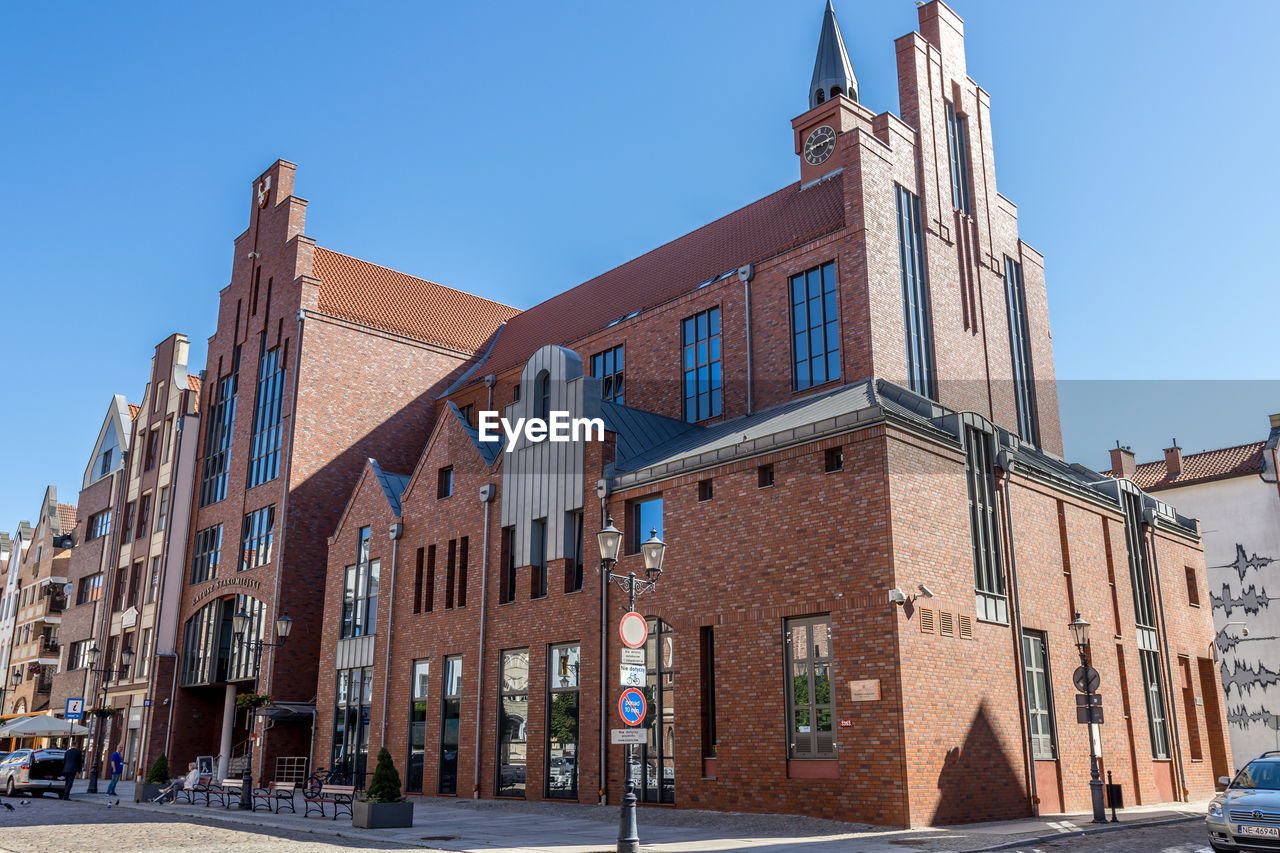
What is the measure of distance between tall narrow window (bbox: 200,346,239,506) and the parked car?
41.7ft

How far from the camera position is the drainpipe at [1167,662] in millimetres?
27719

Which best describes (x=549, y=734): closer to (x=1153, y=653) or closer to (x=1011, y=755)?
(x=1011, y=755)

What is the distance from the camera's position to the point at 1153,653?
28625 millimetres

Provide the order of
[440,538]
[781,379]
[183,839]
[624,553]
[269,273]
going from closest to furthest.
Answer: [183,839] → [624,553] → [781,379] → [440,538] → [269,273]

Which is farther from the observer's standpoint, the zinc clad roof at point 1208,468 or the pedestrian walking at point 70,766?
the zinc clad roof at point 1208,468

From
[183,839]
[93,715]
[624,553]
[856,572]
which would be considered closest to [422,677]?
[624,553]

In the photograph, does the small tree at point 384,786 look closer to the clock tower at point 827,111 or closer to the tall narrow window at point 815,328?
the tall narrow window at point 815,328

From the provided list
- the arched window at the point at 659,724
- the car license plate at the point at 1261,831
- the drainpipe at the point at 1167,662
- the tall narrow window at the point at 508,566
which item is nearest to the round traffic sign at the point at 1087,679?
the car license plate at the point at 1261,831

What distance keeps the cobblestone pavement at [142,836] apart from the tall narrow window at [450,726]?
761 centimetres

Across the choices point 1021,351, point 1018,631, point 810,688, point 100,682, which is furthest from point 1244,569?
point 100,682

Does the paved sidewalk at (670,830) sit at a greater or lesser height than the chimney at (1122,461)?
lesser

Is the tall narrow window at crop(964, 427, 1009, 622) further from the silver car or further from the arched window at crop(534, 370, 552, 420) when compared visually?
the arched window at crop(534, 370, 552, 420)

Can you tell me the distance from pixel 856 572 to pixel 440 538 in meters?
16.1

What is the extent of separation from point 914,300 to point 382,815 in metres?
19.9
